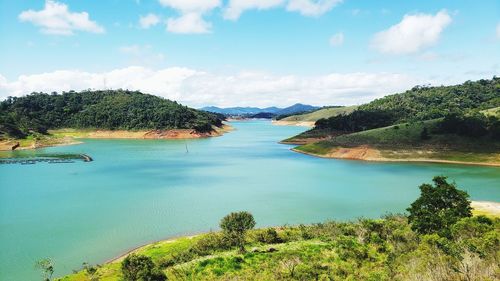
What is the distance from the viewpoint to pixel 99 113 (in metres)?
158

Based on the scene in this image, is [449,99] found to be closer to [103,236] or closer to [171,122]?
[171,122]

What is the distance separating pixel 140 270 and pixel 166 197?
2774cm

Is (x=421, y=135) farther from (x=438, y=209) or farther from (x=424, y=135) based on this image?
(x=438, y=209)

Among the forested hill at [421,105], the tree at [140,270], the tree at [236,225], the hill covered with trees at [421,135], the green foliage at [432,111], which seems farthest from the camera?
the forested hill at [421,105]

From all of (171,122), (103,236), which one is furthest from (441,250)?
(171,122)

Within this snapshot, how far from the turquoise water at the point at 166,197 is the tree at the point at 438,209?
9950 millimetres

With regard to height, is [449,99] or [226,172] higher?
[449,99]

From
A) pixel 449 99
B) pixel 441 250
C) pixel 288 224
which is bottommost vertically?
pixel 288 224

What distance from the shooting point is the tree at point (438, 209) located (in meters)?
24.4

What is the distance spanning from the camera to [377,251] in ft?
77.6

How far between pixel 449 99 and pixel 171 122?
345 feet

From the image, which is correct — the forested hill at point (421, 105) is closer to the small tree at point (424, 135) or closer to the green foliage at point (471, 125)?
the green foliage at point (471, 125)

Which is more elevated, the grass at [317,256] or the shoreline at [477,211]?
the grass at [317,256]

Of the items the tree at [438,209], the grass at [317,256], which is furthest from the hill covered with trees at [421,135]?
the grass at [317,256]
